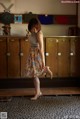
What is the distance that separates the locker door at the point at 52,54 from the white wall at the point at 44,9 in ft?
1.53

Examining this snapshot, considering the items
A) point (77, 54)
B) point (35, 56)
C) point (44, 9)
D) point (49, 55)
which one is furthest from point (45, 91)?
point (44, 9)

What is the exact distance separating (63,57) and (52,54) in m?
0.23

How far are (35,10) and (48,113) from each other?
2609 mm

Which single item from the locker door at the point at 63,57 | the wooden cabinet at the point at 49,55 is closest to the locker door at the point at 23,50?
the wooden cabinet at the point at 49,55

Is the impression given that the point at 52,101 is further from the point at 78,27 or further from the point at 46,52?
the point at 78,27

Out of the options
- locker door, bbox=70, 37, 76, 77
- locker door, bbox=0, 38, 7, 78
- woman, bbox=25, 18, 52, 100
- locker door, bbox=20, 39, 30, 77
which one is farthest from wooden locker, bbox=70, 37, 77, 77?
locker door, bbox=0, 38, 7, 78

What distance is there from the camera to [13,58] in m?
5.82

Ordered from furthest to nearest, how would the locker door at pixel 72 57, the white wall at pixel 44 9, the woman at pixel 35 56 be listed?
the white wall at pixel 44 9 < the locker door at pixel 72 57 < the woman at pixel 35 56

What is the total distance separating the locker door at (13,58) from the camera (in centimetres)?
577

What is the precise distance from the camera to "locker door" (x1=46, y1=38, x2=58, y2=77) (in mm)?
5820

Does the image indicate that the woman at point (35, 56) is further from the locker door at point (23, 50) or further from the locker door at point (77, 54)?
the locker door at point (77, 54)

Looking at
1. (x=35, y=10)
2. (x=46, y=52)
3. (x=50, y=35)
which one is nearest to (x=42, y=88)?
(x=46, y=52)

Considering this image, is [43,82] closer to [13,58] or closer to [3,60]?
[13,58]

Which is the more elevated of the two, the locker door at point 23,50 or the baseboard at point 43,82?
the locker door at point 23,50
